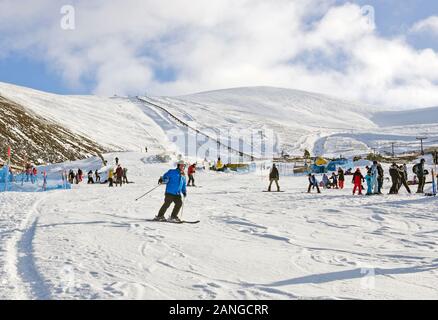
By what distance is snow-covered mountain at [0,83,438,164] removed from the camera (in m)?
86.4

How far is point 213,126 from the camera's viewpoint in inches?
4454

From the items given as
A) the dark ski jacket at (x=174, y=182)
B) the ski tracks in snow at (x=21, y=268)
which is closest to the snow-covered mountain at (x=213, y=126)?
the dark ski jacket at (x=174, y=182)

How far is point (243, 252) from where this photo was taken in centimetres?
701

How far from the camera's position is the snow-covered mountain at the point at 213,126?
283 ft

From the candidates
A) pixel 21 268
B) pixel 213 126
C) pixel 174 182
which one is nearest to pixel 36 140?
pixel 213 126

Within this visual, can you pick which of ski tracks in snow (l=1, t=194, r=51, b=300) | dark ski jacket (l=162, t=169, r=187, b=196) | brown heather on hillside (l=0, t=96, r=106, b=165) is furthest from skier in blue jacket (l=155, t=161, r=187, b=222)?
brown heather on hillside (l=0, t=96, r=106, b=165)

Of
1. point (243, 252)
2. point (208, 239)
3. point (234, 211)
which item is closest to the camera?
point (243, 252)

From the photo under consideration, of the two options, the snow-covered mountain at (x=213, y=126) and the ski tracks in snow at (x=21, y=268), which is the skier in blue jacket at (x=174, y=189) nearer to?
the ski tracks in snow at (x=21, y=268)

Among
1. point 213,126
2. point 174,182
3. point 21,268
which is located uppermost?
point 213,126

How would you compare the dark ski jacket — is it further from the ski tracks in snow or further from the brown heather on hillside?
the brown heather on hillside

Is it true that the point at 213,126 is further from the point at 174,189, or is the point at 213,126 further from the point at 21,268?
the point at 21,268

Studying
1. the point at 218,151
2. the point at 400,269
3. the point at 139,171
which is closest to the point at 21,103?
the point at 218,151
